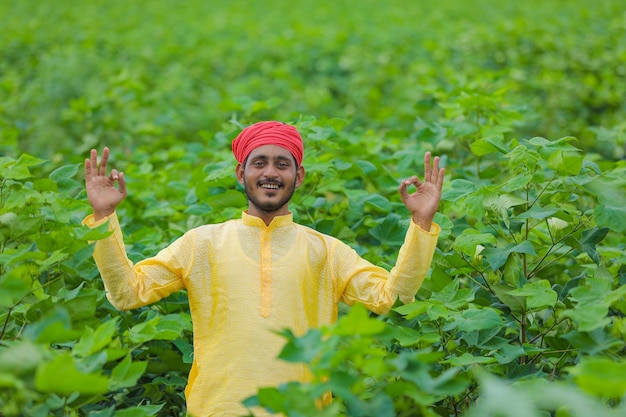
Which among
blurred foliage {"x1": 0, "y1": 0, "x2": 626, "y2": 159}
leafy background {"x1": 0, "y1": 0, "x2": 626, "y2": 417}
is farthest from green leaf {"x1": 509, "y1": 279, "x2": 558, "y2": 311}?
blurred foliage {"x1": 0, "y1": 0, "x2": 626, "y2": 159}

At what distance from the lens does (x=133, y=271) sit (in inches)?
81.9

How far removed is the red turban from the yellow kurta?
0.18 m

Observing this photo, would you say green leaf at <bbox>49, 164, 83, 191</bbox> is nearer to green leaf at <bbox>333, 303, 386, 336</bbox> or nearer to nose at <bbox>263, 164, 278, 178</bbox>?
nose at <bbox>263, 164, 278, 178</bbox>

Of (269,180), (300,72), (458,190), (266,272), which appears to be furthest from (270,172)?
(300,72)

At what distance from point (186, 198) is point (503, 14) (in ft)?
28.2

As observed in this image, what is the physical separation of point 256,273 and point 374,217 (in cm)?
108

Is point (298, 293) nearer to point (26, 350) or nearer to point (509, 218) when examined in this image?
point (509, 218)

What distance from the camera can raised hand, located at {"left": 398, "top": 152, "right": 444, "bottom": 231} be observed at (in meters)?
2.06

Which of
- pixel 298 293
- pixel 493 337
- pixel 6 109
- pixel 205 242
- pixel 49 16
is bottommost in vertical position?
pixel 493 337

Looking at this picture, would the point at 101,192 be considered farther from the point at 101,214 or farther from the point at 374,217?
the point at 374,217

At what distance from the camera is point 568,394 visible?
1249 mm

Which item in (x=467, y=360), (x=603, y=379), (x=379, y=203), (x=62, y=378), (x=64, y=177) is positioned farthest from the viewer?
(x=379, y=203)

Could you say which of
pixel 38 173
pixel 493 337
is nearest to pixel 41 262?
pixel 493 337

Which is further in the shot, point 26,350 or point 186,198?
point 186,198
